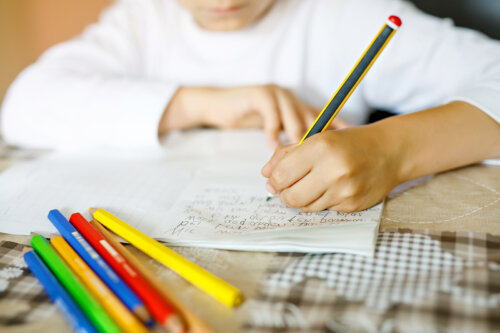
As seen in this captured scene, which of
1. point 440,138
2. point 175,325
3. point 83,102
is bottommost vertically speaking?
point 440,138

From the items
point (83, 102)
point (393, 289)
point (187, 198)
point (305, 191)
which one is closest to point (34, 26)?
point (83, 102)

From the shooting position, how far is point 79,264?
0.32 meters

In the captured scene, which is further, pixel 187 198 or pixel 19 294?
pixel 187 198

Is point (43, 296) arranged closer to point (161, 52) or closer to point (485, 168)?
point (485, 168)

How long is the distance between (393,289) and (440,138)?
0.21 metres

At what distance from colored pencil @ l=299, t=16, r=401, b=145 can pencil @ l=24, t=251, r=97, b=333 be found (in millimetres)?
244

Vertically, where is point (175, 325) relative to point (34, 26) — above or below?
below

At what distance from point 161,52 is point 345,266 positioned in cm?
60

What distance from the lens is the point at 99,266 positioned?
0.31 meters

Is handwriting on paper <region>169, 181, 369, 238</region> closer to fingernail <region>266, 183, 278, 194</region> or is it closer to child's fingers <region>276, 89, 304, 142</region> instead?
fingernail <region>266, 183, 278, 194</region>

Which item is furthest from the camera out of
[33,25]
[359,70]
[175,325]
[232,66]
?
[33,25]

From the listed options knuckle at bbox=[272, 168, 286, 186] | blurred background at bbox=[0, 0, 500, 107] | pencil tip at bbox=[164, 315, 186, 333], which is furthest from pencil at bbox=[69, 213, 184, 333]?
blurred background at bbox=[0, 0, 500, 107]

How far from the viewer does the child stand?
406 mm

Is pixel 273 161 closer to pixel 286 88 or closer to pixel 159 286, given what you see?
pixel 159 286
